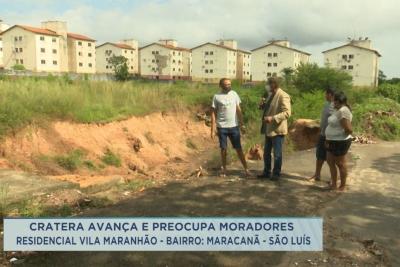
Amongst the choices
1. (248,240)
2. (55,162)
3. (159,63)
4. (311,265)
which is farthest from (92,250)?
(159,63)

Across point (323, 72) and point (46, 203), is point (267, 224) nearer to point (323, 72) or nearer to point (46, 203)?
point (46, 203)

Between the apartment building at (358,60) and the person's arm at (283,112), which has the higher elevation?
the apartment building at (358,60)

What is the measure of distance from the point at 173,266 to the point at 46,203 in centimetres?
300

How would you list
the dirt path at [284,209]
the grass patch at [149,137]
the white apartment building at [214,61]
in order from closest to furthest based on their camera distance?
the dirt path at [284,209]
the grass patch at [149,137]
the white apartment building at [214,61]

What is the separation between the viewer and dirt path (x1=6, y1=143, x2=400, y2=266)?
412 cm

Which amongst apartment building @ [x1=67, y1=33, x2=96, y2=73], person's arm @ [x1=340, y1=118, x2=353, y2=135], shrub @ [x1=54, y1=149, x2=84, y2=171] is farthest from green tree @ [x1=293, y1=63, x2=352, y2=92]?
apartment building @ [x1=67, y1=33, x2=96, y2=73]

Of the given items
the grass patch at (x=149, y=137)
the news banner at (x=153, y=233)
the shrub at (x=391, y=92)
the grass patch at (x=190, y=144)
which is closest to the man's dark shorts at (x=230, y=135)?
the news banner at (x=153, y=233)

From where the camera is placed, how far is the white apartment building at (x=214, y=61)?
8162 cm

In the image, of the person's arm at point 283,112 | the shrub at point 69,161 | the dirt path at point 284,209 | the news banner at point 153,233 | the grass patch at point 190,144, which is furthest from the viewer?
the grass patch at point 190,144

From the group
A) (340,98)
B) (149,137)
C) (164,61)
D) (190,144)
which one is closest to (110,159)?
(149,137)

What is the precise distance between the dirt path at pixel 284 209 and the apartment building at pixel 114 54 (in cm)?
7815

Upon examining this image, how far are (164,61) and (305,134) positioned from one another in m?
75.2

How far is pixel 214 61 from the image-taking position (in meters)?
82.2

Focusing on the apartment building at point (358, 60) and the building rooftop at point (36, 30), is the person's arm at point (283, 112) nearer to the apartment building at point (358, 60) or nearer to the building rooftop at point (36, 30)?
the apartment building at point (358, 60)
